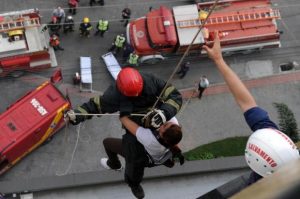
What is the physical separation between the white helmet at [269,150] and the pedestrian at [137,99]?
→ 1819 mm

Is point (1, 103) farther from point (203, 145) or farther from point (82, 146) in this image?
point (203, 145)

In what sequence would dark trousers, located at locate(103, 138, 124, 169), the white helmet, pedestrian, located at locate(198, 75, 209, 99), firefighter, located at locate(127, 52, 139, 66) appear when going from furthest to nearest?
firefighter, located at locate(127, 52, 139, 66), pedestrian, located at locate(198, 75, 209, 99), dark trousers, located at locate(103, 138, 124, 169), the white helmet

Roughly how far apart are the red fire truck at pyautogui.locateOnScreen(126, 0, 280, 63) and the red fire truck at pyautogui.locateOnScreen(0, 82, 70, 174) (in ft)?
12.3

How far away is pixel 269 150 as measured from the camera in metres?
3.96

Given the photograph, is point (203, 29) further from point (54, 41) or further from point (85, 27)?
point (54, 41)

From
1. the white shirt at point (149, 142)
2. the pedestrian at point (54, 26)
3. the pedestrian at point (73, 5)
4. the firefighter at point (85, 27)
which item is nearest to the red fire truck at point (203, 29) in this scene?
the firefighter at point (85, 27)

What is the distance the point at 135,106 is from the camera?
6309mm

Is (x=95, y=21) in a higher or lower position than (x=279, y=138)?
lower

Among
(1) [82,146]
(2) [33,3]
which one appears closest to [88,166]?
(1) [82,146]

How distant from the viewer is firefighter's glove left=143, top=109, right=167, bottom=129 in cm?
568

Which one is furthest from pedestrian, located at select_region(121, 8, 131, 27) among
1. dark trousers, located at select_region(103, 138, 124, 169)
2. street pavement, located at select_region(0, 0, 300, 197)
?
dark trousers, located at select_region(103, 138, 124, 169)

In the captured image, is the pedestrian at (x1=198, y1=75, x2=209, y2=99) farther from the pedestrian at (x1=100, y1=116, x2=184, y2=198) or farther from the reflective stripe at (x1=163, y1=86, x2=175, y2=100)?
the reflective stripe at (x1=163, y1=86, x2=175, y2=100)

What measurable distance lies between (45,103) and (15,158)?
196 cm

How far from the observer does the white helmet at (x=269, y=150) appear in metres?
3.89
